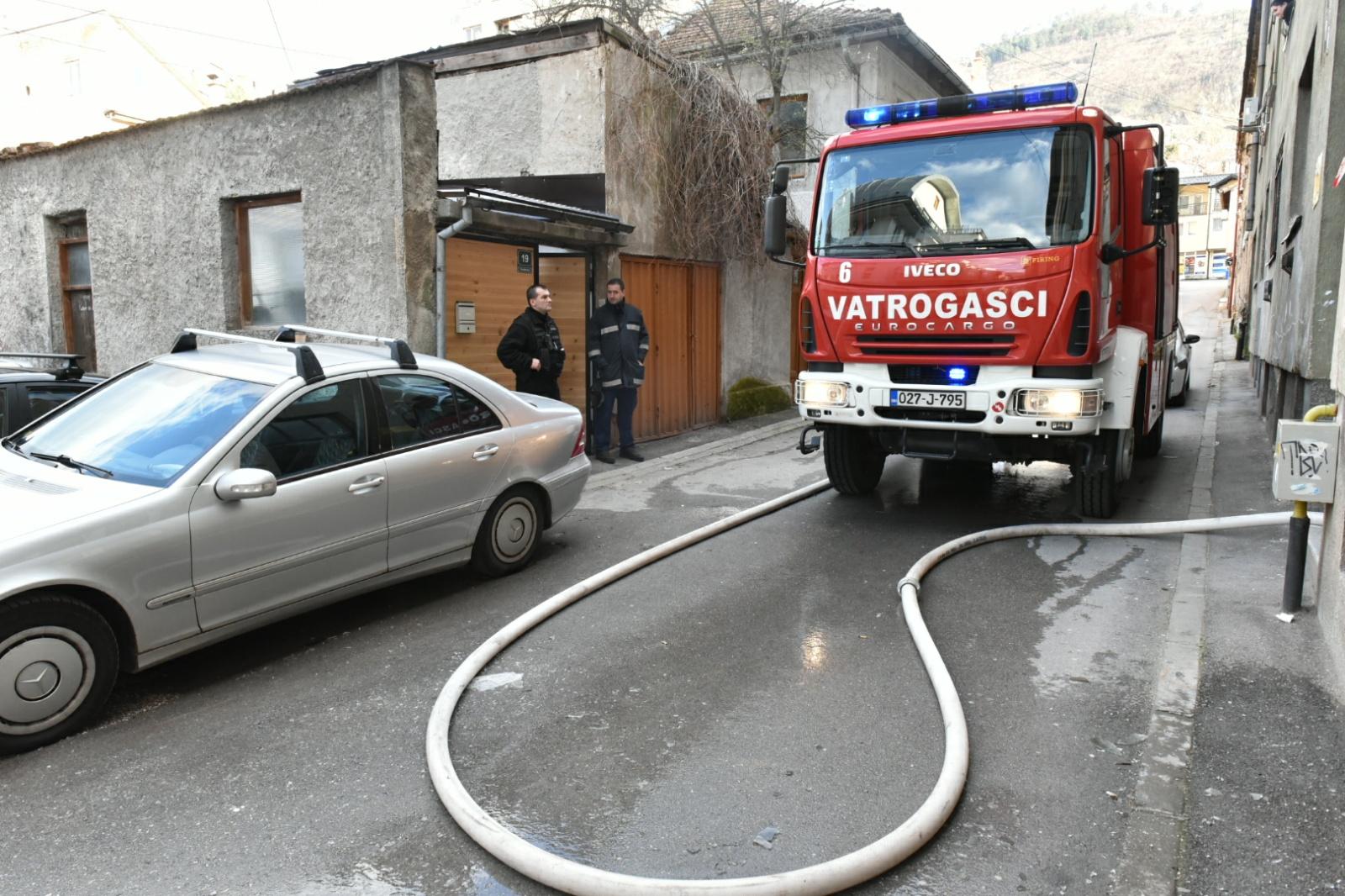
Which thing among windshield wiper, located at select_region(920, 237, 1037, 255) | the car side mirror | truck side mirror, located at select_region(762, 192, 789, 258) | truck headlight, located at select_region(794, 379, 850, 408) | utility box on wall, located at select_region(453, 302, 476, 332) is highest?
truck side mirror, located at select_region(762, 192, 789, 258)

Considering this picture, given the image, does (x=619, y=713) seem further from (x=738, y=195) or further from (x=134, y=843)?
(x=738, y=195)

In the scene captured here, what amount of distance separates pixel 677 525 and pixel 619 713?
3475 mm

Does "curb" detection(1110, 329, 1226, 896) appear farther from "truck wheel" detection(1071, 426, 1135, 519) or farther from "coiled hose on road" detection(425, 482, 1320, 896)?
"truck wheel" detection(1071, 426, 1135, 519)

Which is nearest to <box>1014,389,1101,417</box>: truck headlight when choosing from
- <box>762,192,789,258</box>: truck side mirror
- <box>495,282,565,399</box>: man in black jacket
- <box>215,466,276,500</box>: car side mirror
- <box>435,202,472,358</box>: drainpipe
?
<box>762,192,789,258</box>: truck side mirror

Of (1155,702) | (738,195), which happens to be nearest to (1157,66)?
(738,195)

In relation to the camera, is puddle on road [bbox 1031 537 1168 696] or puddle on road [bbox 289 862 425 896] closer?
puddle on road [bbox 289 862 425 896]

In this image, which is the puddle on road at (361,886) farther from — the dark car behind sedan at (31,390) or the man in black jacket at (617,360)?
the man in black jacket at (617,360)

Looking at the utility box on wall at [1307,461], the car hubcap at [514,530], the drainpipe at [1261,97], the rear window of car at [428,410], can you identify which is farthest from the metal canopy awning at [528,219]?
the drainpipe at [1261,97]

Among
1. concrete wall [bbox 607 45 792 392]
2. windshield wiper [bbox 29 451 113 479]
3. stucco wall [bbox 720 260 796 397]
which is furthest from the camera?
stucco wall [bbox 720 260 796 397]

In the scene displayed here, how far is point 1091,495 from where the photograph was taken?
23.5ft

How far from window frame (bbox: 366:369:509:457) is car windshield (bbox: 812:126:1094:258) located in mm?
2828

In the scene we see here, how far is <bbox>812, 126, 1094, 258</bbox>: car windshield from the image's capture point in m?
6.41

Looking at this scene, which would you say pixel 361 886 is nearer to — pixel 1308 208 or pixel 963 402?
pixel 963 402

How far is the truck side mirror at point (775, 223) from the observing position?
758 cm
